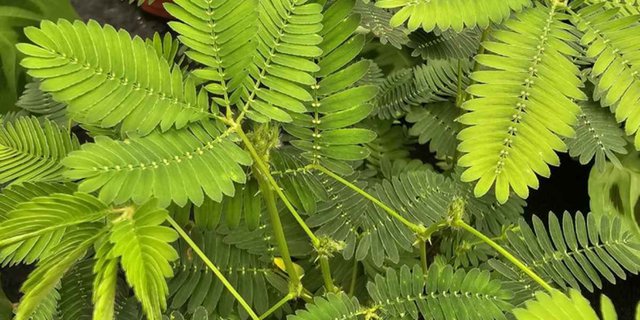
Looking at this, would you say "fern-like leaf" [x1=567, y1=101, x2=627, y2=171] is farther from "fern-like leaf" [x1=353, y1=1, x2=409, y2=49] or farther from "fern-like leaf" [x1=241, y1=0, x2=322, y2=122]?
"fern-like leaf" [x1=241, y1=0, x2=322, y2=122]

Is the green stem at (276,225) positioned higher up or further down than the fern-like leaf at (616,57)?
further down

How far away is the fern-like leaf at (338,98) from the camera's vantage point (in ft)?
1.85

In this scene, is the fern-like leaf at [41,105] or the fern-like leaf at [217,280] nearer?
the fern-like leaf at [217,280]

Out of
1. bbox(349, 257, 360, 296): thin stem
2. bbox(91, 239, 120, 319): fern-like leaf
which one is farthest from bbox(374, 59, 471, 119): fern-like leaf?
bbox(91, 239, 120, 319): fern-like leaf

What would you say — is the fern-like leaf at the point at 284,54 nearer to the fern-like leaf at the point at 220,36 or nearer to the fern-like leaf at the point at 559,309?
the fern-like leaf at the point at 220,36

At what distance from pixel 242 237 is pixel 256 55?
0.23 metres

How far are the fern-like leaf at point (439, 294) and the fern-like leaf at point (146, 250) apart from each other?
0.78 ft

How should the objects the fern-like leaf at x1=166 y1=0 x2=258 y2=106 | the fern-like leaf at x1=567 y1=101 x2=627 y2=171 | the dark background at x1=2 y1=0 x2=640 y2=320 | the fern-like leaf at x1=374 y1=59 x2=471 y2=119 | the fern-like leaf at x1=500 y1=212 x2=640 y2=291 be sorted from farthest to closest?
the dark background at x1=2 y1=0 x2=640 y2=320 < the fern-like leaf at x1=374 y1=59 x2=471 y2=119 < the fern-like leaf at x1=567 y1=101 x2=627 y2=171 < the fern-like leaf at x1=500 y1=212 x2=640 y2=291 < the fern-like leaf at x1=166 y1=0 x2=258 y2=106

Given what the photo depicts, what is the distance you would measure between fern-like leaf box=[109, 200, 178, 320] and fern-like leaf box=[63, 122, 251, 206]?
19 mm

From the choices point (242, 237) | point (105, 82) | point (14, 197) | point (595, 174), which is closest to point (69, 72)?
point (105, 82)

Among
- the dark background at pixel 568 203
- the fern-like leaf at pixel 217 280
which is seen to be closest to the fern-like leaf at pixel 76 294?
the fern-like leaf at pixel 217 280

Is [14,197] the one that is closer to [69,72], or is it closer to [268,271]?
[69,72]

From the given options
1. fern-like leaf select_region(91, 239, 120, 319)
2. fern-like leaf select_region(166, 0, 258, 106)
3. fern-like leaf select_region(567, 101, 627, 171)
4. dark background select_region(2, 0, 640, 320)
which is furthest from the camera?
dark background select_region(2, 0, 640, 320)

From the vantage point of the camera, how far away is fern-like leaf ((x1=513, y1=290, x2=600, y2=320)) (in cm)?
47
